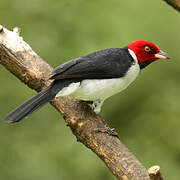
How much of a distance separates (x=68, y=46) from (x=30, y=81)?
5.93 ft

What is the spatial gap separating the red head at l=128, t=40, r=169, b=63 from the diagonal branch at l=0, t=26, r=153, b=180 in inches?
30.4

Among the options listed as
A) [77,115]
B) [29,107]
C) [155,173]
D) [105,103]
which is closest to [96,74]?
[77,115]

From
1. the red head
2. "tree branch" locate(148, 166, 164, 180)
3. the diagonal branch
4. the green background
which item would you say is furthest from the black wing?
the green background

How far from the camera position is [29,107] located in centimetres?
356

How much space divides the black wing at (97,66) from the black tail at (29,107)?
7.3 inches

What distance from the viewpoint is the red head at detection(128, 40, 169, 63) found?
4082 millimetres

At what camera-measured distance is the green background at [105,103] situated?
213 inches

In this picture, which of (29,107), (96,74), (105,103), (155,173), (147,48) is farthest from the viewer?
(105,103)

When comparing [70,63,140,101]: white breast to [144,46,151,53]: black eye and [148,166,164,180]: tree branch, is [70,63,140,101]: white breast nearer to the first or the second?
[144,46,151,53]: black eye

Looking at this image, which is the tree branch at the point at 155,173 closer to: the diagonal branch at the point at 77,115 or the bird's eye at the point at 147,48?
the diagonal branch at the point at 77,115

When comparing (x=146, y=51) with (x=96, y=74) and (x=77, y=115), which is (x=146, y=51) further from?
(x=77, y=115)

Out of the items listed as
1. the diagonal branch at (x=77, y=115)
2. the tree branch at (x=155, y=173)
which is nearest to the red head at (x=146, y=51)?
the diagonal branch at (x=77, y=115)

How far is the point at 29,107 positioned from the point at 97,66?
0.80 metres

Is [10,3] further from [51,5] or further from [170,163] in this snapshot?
[170,163]
